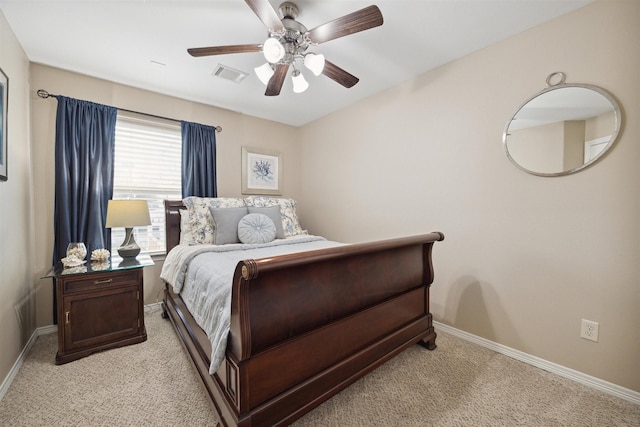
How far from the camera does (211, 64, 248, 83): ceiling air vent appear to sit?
→ 2.44 metres

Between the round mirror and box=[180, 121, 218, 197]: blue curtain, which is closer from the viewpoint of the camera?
the round mirror

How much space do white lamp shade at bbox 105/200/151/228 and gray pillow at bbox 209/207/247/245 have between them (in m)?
0.59

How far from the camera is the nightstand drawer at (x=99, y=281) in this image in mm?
1926

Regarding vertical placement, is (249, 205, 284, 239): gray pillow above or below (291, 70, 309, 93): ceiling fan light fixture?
below

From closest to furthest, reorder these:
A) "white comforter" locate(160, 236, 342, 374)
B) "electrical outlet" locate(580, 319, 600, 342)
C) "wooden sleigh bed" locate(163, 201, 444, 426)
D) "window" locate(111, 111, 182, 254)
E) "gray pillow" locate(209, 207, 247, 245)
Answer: "wooden sleigh bed" locate(163, 201, 444, 426) → "white comforter" locate(160, 236, 342, 374) → "electrical outlet" locate(580, 319, 600, 342) → "gray pillow" locate(209, 207, 247, 245) → "window" locate(111, 111, 182, 254)

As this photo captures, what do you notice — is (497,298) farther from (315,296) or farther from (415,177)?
(315,296)

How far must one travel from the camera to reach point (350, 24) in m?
1.47

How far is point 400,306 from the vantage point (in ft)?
6.21

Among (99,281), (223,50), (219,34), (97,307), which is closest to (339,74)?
(223,50)

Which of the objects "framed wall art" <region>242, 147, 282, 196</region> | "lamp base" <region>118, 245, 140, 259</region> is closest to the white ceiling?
"framed wall art" <region>242, 147, 282, 196</region>

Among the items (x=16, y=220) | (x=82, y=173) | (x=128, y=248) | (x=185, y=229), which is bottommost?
(x=128, y=248)

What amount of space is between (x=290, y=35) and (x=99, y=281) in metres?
2.31

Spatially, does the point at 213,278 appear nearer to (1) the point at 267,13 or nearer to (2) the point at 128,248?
(2) the point at 128,248

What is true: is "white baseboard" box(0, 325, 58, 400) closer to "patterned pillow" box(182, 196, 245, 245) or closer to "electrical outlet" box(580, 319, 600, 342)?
"patterned pillow" box(182, 196, 245, 245)
